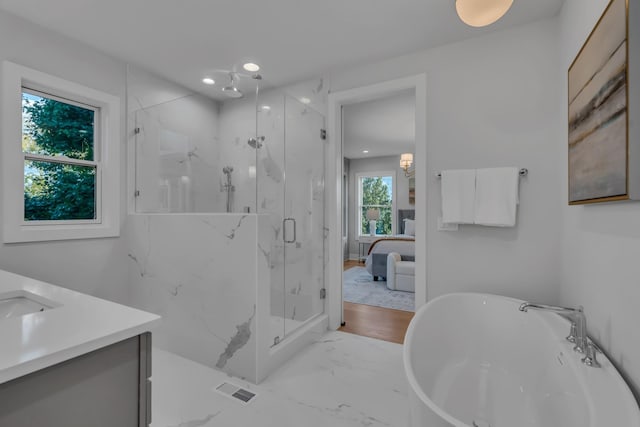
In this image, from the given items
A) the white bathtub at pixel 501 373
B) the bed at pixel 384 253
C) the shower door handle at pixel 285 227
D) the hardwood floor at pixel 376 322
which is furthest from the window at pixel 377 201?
the white bathtub at pixel 501 373

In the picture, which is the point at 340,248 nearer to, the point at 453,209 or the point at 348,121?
the point at 453,209

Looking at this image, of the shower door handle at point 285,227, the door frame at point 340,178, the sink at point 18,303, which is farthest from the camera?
the shower door handle at point 285,227

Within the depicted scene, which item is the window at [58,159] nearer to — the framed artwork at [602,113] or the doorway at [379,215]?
the doorway at [379,215]

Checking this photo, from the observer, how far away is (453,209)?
7.74 feet

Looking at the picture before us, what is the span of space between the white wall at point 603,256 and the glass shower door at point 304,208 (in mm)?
1890

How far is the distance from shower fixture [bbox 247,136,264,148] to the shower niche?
0.4 inches

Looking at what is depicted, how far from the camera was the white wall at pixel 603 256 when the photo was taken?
114 centimetres

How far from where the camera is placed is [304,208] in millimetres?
2877

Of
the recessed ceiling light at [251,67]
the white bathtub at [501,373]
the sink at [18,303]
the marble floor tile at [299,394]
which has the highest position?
the recessed ceiling light at [251,67]

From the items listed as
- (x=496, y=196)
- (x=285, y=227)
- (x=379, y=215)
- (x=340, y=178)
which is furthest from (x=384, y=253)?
(x=496, y=196)

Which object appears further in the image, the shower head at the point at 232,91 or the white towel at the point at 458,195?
the shower head at the point at 232,91

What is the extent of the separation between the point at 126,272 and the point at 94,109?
1.46 metres

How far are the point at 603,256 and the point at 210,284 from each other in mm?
2261

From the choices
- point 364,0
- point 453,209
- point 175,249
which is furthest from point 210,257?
point 364,0
